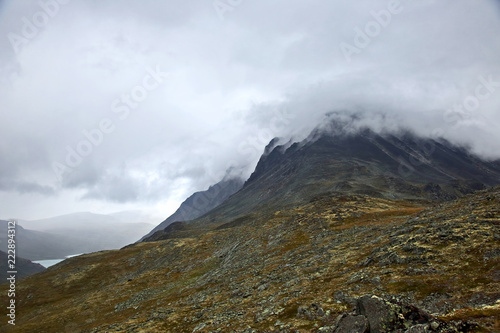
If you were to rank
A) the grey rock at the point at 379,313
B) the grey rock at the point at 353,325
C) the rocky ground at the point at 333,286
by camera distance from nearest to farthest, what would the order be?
the grey rock at the point at 379,313, the grey rock at the point at 353,325, the rocky ground at the point at 333,286

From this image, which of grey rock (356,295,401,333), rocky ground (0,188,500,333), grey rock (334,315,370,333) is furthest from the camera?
rocky ground (0,188,500,333)

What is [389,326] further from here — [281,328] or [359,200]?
[359,200]

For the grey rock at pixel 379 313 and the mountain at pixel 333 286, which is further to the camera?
the mountain at pixel 333 286

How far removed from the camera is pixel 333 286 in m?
31.9

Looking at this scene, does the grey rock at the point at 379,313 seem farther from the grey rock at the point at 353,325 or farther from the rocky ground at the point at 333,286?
the grey rock at the point at 353,325

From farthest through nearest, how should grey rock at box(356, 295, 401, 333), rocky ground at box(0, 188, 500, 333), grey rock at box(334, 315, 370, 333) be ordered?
1. rocky ground at box(0, 188, 500, 333)
2. grey rock at box(334, 315, 370, 333)
3. grey rock at box(356, 295, 401, 333)

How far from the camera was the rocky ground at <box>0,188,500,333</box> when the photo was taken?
57.2 ft

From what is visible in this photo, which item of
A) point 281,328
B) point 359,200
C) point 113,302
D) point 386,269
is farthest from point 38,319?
point 359,200

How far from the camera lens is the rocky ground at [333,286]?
17.4m

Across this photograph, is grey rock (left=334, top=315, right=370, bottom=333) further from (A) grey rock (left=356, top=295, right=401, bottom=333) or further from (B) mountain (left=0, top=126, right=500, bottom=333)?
(A) grey rock (left=356, top=295, right=401, bottom=333)

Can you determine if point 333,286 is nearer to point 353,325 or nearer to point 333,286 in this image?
point 333,286

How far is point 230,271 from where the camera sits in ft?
193

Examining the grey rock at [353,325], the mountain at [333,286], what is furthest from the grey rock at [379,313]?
the grey rock at [353,325]

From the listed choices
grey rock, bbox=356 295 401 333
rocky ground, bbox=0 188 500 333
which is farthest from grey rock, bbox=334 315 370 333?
grey rock, bbox=356 295 401 333
